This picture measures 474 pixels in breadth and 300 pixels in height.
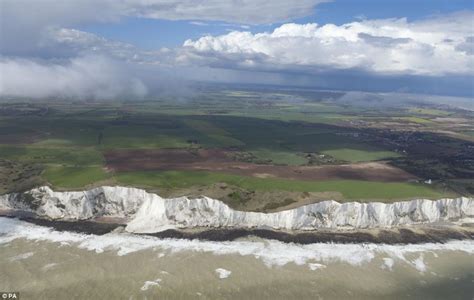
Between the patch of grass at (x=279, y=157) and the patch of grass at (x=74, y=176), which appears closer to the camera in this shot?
the patch of grass at (x=74, y=176)

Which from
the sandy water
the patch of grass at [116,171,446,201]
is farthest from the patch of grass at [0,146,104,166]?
the sandy water

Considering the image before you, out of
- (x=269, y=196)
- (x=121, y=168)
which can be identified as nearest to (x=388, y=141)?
(x=269, y=196)

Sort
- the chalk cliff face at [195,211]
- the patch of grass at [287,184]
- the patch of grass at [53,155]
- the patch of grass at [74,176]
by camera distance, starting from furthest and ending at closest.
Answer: the patch of grass at [53,155], the patch of grass at [287,184], the patch of grass at [74,176], the chalk cliff face at [195,211]

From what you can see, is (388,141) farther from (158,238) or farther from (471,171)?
(158,238)

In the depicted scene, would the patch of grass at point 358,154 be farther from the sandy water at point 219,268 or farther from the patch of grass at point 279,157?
the sandy water at point 219,268

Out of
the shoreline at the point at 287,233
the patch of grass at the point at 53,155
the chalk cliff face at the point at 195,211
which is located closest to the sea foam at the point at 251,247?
the shoreline at the point at 287,233

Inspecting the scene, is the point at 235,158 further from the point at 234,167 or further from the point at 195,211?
the point at 195,211

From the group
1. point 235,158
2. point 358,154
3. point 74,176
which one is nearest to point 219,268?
point 74,176

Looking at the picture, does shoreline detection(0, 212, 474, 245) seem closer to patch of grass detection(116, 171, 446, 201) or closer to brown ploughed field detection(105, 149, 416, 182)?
patch of grass detection(116, 171, 446, 201)
